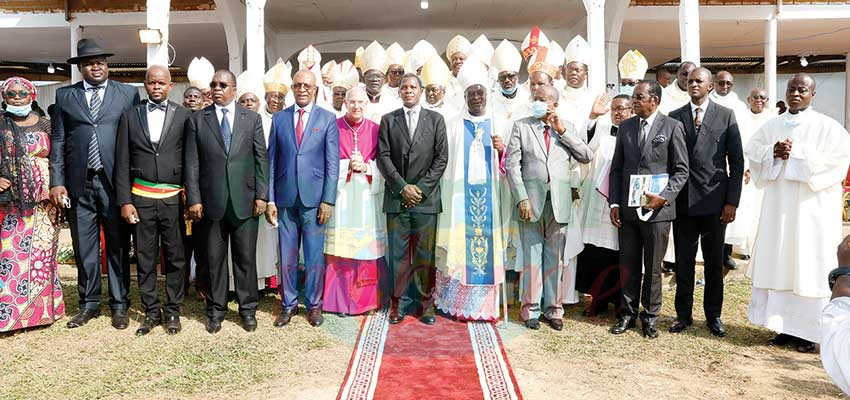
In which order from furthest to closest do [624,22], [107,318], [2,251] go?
[624,22], [107,318], [2,251]

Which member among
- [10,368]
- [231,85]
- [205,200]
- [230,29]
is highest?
[230,29]

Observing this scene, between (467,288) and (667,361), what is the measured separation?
144 cm

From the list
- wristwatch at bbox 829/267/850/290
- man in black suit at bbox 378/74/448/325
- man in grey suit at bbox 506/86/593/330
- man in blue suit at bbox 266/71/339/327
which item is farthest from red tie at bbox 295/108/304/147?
wristwatch at bbox 829/267/850/290

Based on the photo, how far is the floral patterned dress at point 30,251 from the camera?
4559 millimetres

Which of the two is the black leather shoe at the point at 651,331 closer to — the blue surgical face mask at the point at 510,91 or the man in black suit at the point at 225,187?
the blue surgical face mask at the point at 510,91

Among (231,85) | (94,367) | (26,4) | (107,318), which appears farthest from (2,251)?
(26,4)

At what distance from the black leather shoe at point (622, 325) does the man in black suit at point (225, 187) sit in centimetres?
246

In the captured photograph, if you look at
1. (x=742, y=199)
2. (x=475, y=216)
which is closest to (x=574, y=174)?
(x=475, y=216)

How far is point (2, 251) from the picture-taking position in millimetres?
4543

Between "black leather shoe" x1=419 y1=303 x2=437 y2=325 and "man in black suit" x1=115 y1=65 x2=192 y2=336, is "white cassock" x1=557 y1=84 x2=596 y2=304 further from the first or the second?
"man in black suit" x1=115 y1=65 x2=192 y2=336

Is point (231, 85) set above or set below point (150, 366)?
above

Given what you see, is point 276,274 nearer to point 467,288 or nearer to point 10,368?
point 467,288

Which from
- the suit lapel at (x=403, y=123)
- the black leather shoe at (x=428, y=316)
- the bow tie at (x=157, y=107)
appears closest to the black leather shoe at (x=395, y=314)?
the black leather shoe at (x=428, y=316)

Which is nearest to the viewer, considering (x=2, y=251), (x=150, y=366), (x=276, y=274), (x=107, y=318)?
(x=150, y=366)
